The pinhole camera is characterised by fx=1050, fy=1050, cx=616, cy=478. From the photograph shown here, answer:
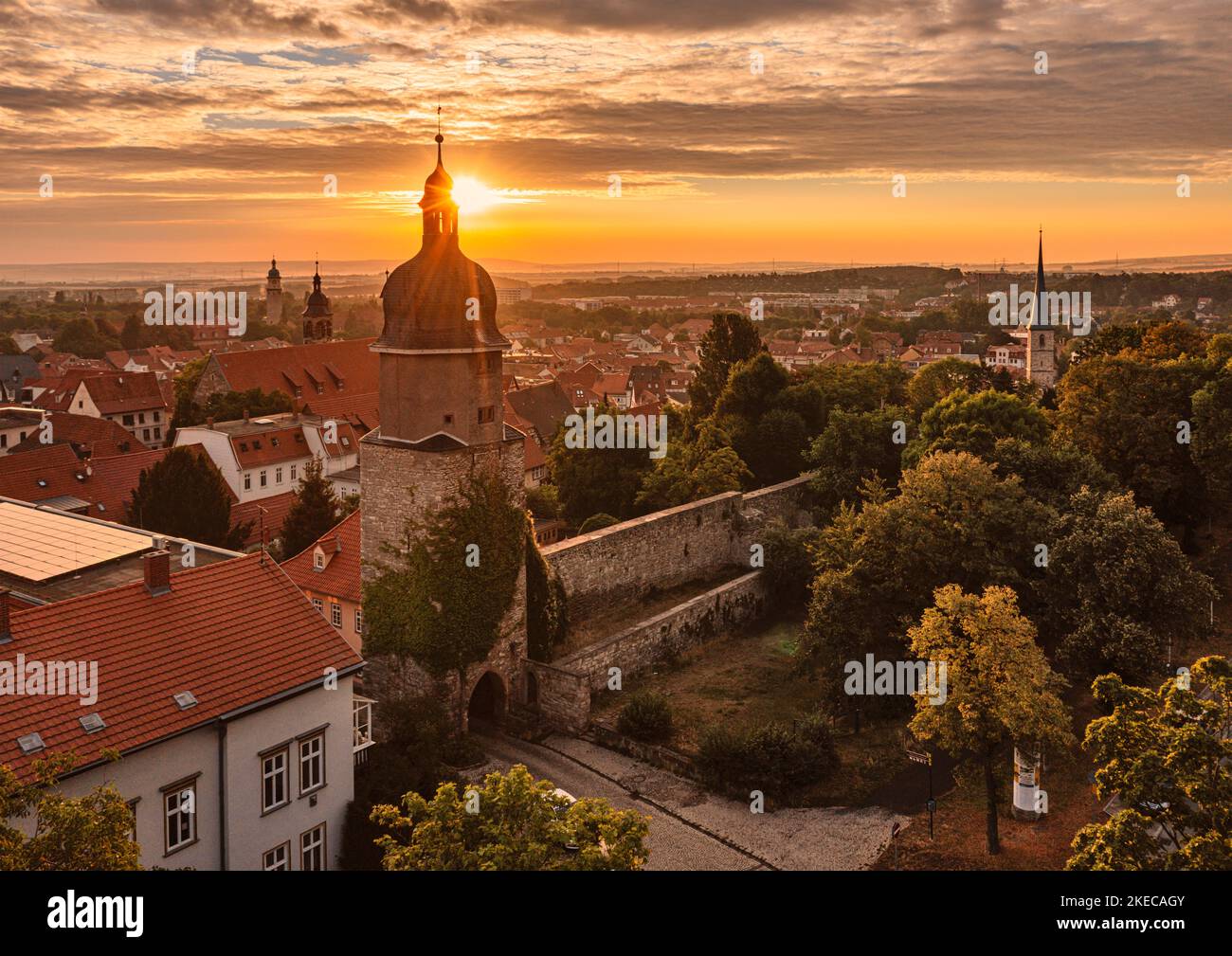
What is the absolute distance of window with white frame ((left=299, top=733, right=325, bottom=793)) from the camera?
15062 mm

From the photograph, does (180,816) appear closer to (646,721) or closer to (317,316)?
(646,721)

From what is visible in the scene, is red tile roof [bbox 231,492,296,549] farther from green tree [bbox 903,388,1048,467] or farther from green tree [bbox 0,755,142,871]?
green tree [bbox 0,755,142,871]

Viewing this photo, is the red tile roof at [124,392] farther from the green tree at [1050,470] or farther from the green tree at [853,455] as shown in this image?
the green tree at [1050,470]

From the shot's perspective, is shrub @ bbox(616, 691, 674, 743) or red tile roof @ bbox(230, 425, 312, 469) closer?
shrub @ bbox(616, 691, 674, 743)

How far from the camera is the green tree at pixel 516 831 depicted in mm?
9375

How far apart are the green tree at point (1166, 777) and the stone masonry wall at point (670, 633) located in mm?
12166

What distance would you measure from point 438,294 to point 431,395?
191 centimetres

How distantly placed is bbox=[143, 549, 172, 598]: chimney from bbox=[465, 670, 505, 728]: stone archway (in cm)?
756

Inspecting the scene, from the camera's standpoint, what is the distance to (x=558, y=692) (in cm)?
2102

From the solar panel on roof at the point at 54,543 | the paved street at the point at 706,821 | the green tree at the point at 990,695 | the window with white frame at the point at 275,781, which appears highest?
the solar panel on roof at the point at 54,543

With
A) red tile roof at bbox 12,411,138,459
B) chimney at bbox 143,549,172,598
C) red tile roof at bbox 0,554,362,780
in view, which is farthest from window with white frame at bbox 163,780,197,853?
red tile roof at bbox 12,411,138,459

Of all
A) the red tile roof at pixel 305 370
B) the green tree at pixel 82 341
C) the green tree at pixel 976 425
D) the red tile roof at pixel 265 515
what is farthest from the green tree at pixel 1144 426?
the green tree at pixel 82 341

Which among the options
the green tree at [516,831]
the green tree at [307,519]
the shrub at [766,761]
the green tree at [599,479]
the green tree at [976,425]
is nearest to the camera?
the green tree at [516,831]


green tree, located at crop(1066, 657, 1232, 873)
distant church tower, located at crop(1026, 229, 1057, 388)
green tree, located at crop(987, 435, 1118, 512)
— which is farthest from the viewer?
distant church tower, located at crop(1026, 229, 1057, 388)
